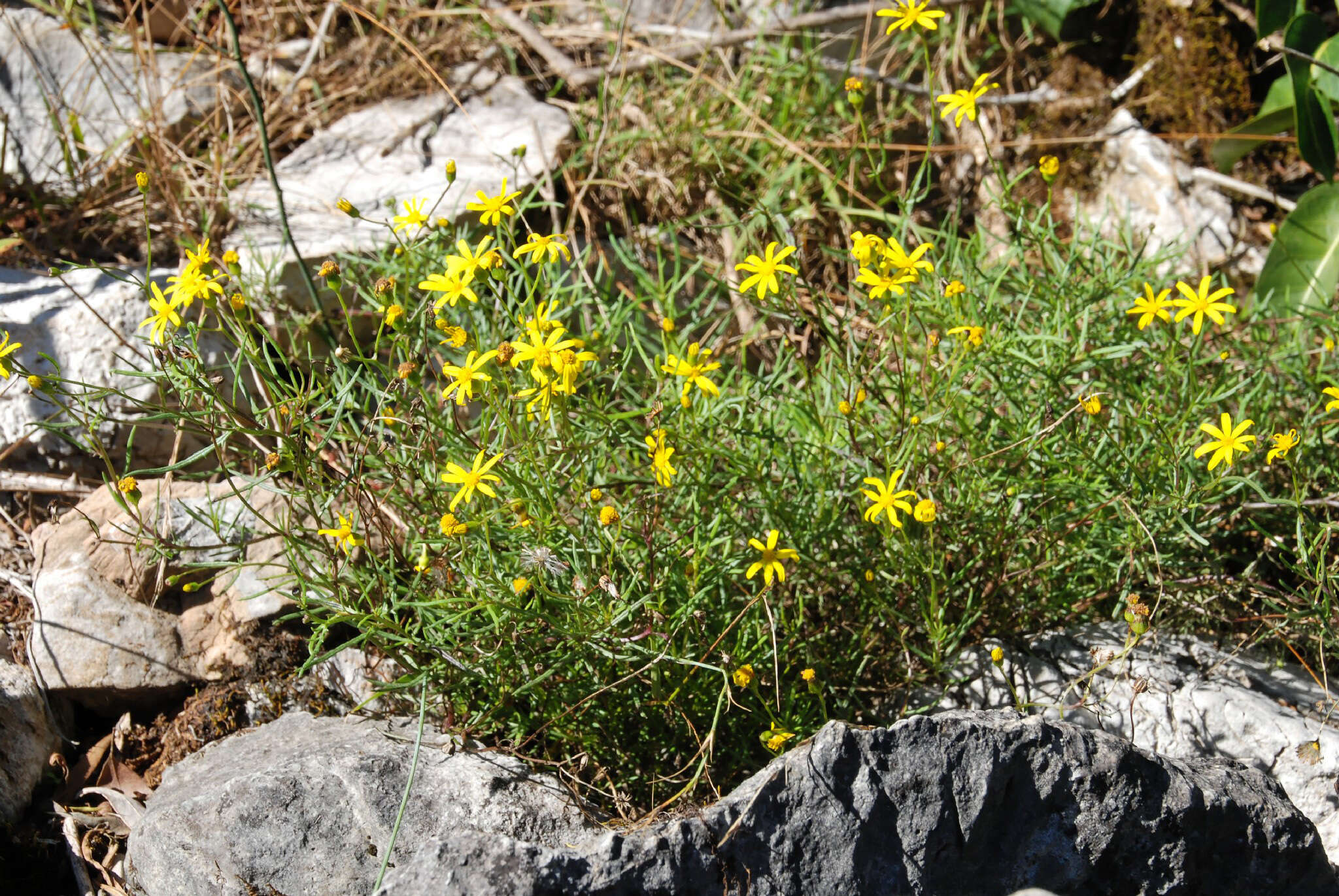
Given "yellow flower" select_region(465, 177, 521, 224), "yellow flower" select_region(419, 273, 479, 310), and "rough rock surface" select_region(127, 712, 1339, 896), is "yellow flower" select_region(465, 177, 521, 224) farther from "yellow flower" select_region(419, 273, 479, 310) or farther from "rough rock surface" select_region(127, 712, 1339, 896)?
"rough rock surface" select_region(127, 712, 1339, 896)

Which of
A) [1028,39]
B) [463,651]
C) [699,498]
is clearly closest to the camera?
[463,651]

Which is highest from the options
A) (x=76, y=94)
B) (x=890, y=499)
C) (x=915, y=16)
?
(x=915, y=16)

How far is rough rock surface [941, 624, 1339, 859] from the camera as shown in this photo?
2020 mm

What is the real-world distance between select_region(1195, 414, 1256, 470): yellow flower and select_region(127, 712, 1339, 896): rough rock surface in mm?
554

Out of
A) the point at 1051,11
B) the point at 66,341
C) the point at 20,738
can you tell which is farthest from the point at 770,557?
the point at 1051,11

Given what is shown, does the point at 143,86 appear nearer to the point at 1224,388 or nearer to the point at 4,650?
the point at 4,650

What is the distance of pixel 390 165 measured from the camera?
3365mm

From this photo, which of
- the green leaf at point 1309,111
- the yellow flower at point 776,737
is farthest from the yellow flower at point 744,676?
the green leaf at point 1309,111

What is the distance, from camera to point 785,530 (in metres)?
2.12

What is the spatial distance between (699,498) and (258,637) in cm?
111

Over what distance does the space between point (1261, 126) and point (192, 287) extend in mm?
3341

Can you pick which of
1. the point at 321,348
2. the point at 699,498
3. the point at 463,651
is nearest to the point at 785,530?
the point at 699,498

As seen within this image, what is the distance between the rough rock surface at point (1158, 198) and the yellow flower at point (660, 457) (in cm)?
222

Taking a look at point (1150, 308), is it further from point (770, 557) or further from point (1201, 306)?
point (770, 557)
